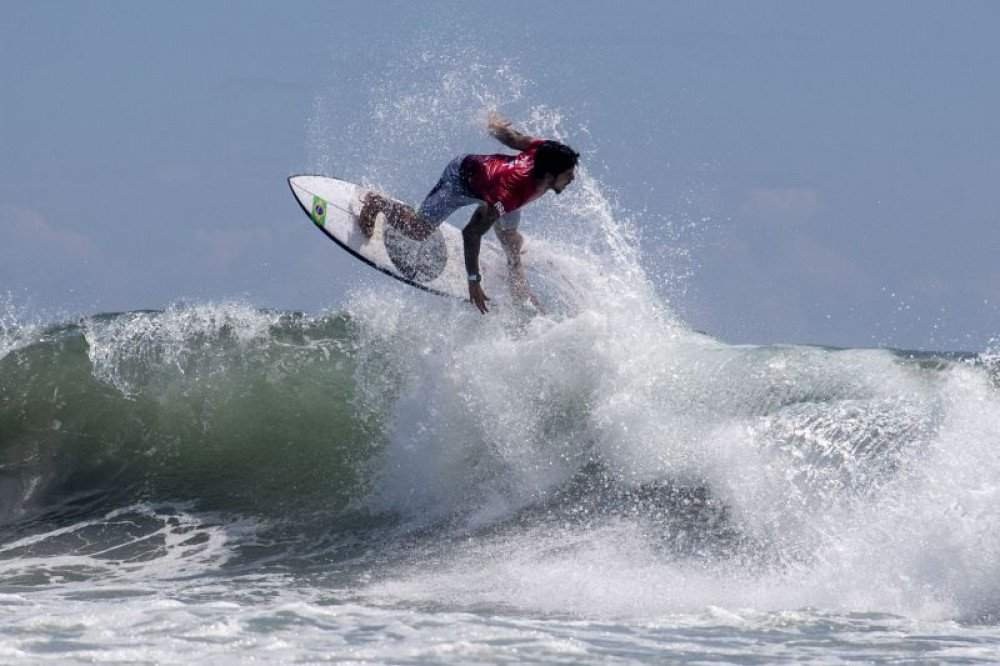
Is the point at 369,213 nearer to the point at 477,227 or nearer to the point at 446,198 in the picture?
the point at 446,198

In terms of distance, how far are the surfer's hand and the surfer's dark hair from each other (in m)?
1.02

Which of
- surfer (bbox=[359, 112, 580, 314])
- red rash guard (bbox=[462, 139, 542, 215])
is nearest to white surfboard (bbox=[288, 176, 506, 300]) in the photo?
surfer (bbox=[359, 112, 580, 314])

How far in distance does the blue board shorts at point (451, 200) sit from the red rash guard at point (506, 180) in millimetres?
158

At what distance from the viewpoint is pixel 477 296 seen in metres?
9.02

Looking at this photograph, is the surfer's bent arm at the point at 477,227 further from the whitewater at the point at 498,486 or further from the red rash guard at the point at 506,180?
the whitewater at the point at 498,486

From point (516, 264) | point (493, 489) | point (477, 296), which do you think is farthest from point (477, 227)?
point (493, 489)

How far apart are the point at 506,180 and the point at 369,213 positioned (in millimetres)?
1889

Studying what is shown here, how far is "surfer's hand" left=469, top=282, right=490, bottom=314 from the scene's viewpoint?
8.98 meters

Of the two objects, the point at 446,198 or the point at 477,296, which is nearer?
the point at 477,296

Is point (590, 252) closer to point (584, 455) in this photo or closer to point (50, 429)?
point (584, 455)

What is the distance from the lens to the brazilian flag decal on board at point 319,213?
10102mm

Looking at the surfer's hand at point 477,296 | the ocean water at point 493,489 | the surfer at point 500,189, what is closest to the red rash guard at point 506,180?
the surfer at point 500,189

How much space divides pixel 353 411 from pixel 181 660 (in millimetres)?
6053

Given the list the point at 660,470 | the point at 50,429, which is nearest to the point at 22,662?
the point at 660,470
